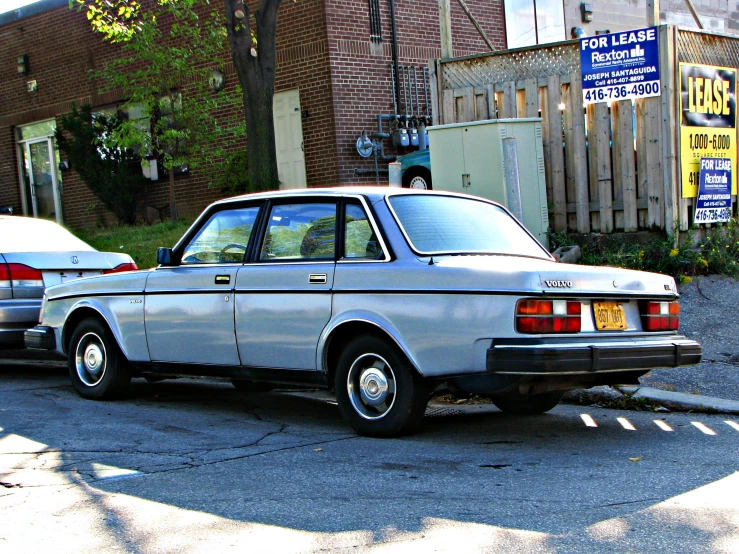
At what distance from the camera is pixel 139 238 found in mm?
17312

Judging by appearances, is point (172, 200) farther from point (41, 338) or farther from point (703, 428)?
point (703, 428)

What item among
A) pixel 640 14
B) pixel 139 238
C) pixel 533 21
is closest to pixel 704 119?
pixel 139 238

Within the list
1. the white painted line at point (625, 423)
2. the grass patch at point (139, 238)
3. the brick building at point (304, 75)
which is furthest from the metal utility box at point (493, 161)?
the brick building at point (304, 75)

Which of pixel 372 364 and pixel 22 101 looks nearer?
pixel 372 364

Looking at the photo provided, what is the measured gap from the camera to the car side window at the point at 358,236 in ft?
20.5

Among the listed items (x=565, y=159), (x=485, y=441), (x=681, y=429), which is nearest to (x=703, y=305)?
(x=565, y=159)

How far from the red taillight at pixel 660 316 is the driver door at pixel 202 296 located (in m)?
2.74

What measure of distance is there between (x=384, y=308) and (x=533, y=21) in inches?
657

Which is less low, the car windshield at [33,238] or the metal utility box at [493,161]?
the metal utility box at [493,161]

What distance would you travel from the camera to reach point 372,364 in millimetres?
6152

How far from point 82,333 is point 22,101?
17.7 m

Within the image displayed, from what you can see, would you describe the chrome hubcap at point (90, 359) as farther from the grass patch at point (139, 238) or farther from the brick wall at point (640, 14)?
the brick wall at point (640, 14)

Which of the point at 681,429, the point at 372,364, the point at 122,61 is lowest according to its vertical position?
the point at 681,429

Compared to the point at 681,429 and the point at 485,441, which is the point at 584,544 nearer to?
the point at 485,441
